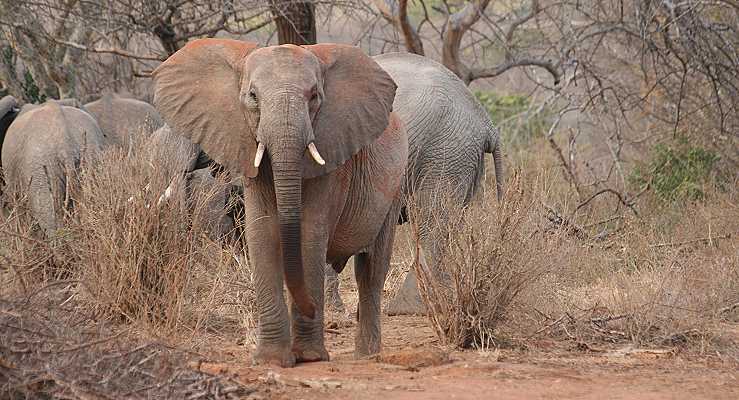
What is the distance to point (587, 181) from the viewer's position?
1340 cm

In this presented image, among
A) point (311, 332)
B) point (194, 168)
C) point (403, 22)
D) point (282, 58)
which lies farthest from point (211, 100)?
→ point (403, 22)

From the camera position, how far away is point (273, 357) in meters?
6.40

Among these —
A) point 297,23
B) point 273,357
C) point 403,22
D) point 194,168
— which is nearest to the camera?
point 273,357

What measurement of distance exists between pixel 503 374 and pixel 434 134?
3468 mm

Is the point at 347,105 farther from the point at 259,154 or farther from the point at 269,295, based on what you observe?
the point at 269,295

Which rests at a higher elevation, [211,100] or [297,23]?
[297,23]

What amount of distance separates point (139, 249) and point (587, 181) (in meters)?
7.26

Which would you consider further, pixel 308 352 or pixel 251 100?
pixel 308 352

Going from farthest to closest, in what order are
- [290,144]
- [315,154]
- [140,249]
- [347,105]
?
1. [140,249]
2. [347,105]
3. [315,154]
4. [290,144]

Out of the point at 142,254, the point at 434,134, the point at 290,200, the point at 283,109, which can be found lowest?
the point at 142,254

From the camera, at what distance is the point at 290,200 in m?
5.91

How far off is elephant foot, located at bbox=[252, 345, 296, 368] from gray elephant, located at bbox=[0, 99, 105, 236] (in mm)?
3793

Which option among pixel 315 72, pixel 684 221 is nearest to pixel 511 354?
pixel 315 72

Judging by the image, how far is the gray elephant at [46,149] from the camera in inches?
396
